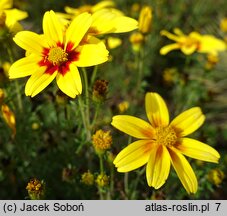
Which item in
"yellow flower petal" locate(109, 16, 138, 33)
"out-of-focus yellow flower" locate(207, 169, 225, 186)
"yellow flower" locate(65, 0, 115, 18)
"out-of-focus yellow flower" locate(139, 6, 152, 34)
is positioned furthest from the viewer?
"yellow flower" locate(65, 0, 115, 18)

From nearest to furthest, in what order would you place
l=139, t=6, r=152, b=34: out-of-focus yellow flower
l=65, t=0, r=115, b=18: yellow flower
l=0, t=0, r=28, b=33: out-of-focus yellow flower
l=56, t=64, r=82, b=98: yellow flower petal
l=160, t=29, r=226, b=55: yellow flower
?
l=56, t=64, r=82, b=98: yellow flower petal, l=0, t=0, r=28, b=33: out-of-focus yellow flower, l=139, t=6, r=152, b=34: out-of-focus yellow flower, l=65, t=0, r=115, b=18: yellow flower, l=160, t=29, r=226, b=55: yellow flower

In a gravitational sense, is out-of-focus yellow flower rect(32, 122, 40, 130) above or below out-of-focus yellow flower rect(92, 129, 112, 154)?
above

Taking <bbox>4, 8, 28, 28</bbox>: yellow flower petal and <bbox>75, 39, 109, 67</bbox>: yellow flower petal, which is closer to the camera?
<bbox>75, 39, 109, 67</bbox>: yellow flower petal

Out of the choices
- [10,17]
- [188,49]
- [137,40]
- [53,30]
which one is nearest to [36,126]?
[10,17]

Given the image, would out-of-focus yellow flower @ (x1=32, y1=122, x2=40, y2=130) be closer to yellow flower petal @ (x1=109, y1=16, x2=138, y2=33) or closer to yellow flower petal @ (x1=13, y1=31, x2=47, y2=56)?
yellow flower petal @ (x1=13, y1=31, x2=47, y2=56)

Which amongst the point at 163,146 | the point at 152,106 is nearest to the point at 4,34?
the point at 152,106

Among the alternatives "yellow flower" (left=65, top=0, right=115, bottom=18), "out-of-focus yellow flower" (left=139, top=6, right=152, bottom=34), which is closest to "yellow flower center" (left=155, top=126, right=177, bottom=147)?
"out-of-focus yellow flower" (left=139, top=6, right=152, bottom=34)

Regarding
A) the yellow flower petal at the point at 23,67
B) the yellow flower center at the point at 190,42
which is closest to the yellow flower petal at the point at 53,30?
the yellow flower petal at the point at 23,67

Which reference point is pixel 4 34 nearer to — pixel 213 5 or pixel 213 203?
pixel 213 203

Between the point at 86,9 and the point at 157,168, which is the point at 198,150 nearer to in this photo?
the point at 157,168
